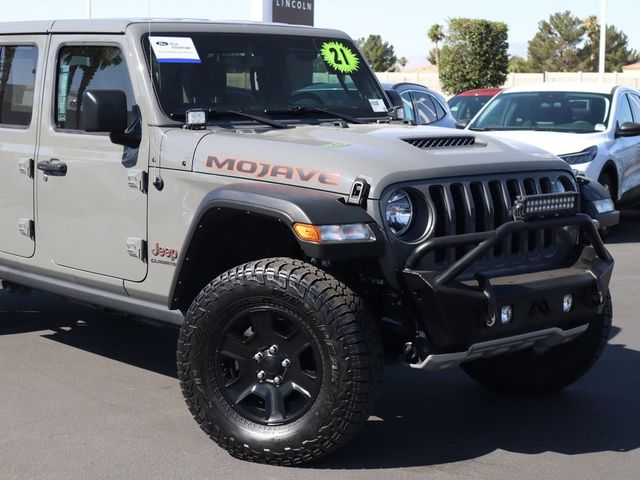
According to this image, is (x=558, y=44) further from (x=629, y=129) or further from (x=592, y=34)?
(x=629, y=129)

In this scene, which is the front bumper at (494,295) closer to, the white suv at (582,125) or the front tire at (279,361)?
the front tire at (279,361)

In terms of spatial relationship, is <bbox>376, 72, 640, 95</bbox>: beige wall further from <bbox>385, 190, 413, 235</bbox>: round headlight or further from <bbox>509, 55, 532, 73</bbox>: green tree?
<bbox>385, 190, 413, 235</bbox>: round headlight

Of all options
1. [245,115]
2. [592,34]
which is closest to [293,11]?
[245,115]

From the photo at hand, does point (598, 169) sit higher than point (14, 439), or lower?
higher

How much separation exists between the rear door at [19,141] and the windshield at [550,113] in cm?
680

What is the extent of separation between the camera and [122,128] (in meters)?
5.18

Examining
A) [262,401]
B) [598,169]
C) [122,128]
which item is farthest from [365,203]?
[598,169]

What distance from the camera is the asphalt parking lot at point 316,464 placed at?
4531 millimetres

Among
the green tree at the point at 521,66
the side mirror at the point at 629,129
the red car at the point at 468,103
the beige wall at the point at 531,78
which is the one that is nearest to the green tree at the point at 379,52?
the green tree at the point at 521,66

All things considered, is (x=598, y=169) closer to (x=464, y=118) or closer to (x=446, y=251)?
(x=446, y=251)

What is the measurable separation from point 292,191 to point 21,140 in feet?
6.95

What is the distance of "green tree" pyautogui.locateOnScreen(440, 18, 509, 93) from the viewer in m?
42.8

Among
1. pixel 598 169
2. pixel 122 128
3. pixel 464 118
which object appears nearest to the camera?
pixel 122 128

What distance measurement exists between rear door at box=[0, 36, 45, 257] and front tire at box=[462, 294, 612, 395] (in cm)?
254
